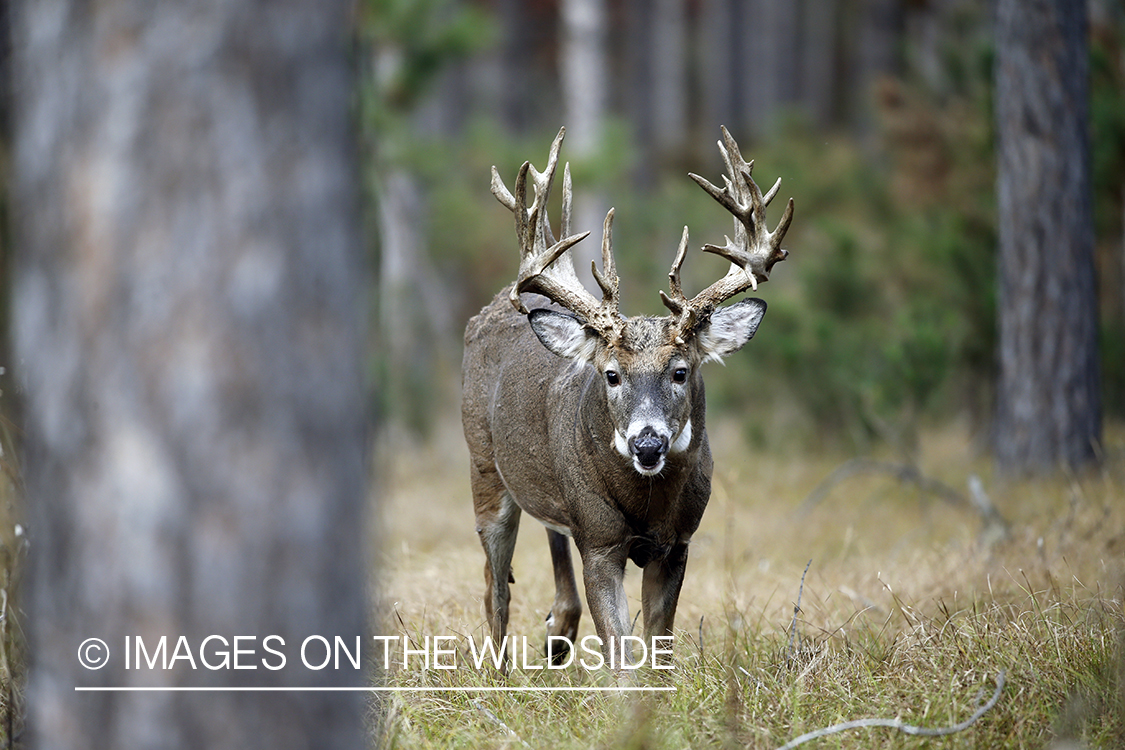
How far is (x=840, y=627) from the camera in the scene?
3.94m

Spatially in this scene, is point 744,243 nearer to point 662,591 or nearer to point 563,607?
point 662,591

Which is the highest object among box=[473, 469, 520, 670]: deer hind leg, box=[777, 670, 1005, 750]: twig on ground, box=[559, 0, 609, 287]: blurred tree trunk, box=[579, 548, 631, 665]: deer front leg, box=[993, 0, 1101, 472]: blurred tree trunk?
box=[559, 0, 609, 287]: blurred tree trunk

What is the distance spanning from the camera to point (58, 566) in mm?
2223

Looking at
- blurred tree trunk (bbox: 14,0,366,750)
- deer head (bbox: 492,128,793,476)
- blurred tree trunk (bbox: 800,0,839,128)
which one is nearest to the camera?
blurred tree trunk (bbox: 14,0,366,750)

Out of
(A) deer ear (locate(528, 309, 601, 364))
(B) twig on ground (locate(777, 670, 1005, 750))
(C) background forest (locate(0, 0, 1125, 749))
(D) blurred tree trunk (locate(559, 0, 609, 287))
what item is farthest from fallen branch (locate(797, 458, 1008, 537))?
(D) blurred tree trunk (locate(559, 0, 609, 287))

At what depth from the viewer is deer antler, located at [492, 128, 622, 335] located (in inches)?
177

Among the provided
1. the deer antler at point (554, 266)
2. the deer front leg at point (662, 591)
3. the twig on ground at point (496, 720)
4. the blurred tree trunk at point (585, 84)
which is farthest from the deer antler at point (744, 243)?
the blurred tree trunk at point (585, 84)

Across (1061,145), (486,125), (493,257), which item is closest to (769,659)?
(1061,145)

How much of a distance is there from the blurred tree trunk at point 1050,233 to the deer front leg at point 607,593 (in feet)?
15.5

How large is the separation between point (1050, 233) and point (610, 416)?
484cm

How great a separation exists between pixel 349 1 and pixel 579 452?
8.25ft

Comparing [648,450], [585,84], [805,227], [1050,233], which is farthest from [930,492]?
[585,84]

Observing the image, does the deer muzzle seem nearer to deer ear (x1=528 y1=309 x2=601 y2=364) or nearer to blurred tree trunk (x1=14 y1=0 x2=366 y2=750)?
deer ear (x1=528 y1=309 x2=601 y2=364)

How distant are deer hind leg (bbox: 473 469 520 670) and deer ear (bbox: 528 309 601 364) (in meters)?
0.98
